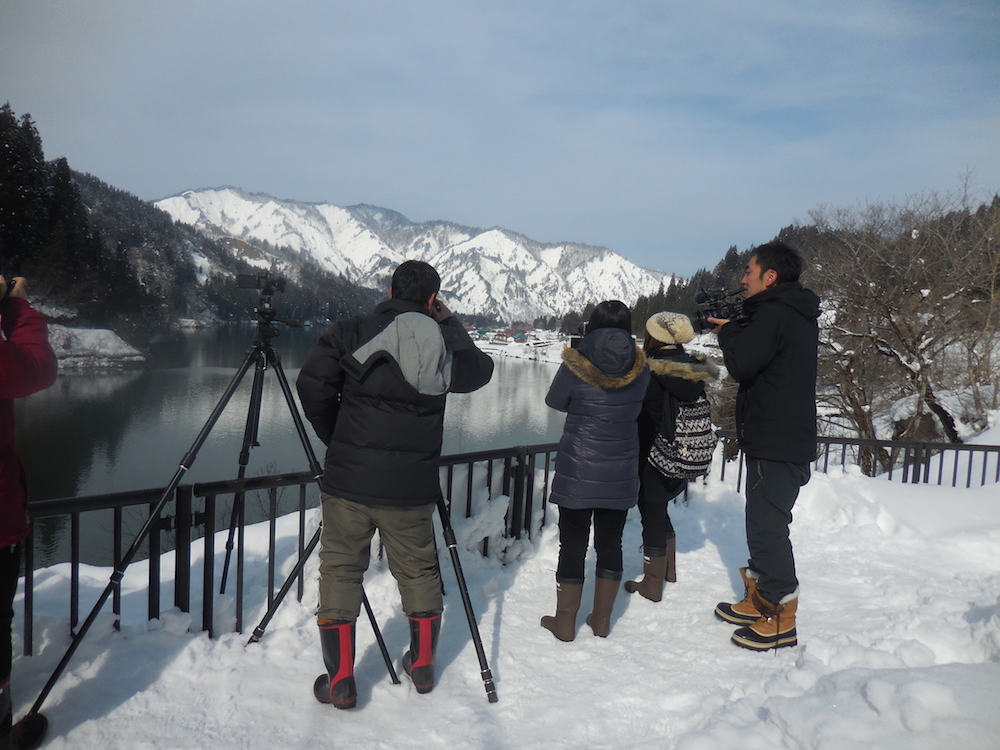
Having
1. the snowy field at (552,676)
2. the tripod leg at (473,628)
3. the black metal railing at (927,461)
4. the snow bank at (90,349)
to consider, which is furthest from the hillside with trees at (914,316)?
the snow bank at (90,349)

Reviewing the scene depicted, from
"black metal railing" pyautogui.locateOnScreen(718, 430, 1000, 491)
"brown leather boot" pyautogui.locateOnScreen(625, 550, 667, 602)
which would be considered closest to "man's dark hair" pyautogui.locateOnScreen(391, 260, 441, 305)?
"brown leather boot" pyautogui.locateOnScreen(625, 550, 667, 602)

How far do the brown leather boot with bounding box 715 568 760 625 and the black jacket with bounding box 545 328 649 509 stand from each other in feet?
2.89

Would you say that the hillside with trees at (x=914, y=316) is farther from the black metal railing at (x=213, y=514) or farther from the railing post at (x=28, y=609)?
the railing post at (x=28, y=609)

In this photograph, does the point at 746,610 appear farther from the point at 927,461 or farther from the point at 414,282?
the point at 927,461

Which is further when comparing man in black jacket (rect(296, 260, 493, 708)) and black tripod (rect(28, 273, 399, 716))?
black tripod (rect(28, 273, 399, 716))

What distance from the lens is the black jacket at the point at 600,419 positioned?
2.93 meters

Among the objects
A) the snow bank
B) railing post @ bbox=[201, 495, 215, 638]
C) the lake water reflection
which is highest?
railing post @ bbox=[201, 495, 215, 638]

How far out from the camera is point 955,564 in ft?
14.1

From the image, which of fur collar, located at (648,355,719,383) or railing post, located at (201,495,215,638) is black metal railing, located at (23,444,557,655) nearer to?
railing post, located at (201,495,215,638)

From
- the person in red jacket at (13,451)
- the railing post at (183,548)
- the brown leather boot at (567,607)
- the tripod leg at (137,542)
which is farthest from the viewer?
the brown leather boot at (567,607)

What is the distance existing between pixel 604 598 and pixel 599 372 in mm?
1265

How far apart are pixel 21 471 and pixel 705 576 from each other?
395 centimetres

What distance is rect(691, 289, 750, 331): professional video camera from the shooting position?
10.1 feet

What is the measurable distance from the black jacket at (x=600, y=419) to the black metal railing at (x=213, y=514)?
3.28 feet
